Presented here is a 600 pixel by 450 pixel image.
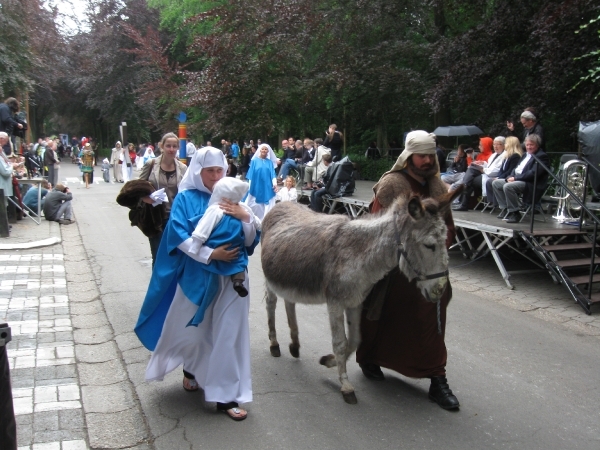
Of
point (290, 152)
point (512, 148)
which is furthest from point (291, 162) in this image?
point (512, 148)

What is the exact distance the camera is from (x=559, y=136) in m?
18.2

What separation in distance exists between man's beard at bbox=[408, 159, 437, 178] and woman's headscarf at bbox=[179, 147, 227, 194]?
1.45m

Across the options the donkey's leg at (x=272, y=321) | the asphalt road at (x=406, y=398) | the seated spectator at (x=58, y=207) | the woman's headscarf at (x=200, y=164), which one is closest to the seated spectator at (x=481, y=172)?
the asphalt road at (x=406, y=398)

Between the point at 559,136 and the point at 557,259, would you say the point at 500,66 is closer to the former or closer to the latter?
the point at 559,136

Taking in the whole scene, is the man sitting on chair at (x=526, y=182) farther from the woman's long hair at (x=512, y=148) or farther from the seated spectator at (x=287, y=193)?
the seated spectator at (x=287, y=193)

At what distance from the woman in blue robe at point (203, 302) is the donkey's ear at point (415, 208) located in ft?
3.86

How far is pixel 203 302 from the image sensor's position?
4.10 meters

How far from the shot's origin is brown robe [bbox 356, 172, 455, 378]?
4457 mm

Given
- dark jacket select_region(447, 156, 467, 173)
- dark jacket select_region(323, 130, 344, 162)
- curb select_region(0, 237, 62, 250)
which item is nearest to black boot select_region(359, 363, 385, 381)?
curb select_region(0, 237, 62, 250)

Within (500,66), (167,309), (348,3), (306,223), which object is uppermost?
(348,3)

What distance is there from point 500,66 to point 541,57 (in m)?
1.62

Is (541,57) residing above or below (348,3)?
below

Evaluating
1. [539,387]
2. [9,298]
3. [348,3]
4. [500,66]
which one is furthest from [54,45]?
[539,387]

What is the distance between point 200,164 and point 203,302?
101 cm
